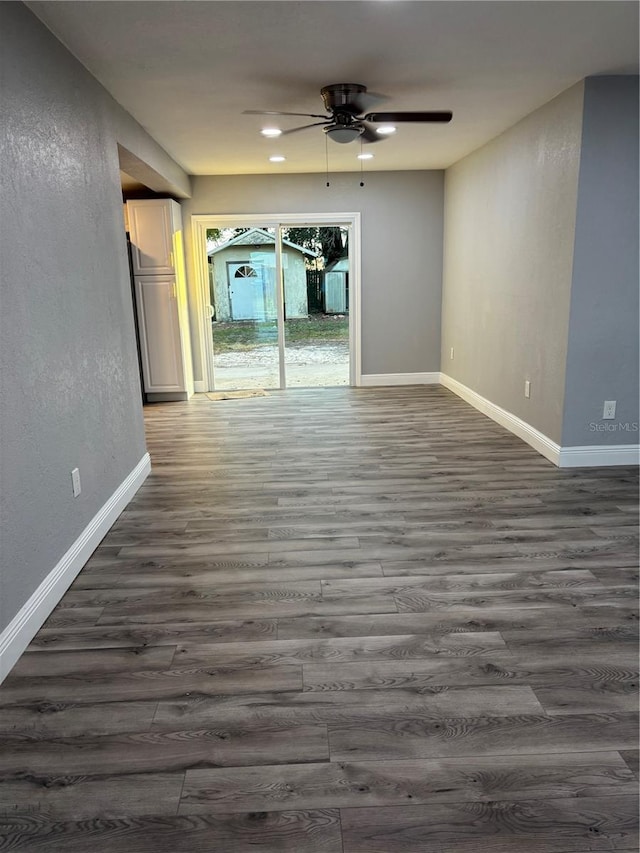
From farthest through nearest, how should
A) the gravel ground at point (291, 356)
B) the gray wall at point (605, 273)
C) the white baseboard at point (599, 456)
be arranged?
the gravel ground at point (291, 356)
the white baseboard at point (599, 456)
the gray wall at point (605, 273)

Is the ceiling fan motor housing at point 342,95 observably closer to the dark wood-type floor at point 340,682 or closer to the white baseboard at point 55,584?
the dark wood-type floor at point 340,682

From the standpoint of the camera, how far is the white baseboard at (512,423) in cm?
417

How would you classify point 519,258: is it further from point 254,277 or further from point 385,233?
point 254,277

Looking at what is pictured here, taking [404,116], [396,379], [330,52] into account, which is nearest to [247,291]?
[396,379]

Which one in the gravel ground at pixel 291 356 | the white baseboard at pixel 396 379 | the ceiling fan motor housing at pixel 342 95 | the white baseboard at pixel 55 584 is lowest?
the white baseboard at pixel 55 584

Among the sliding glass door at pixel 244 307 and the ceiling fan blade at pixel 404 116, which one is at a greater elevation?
the ceiling fan blade at pixel 404 116

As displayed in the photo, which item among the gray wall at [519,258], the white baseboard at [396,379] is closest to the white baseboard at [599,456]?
the gray wall at [519,258]

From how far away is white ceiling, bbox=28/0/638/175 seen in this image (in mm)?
2500

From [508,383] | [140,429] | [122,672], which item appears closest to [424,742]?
[122,672]

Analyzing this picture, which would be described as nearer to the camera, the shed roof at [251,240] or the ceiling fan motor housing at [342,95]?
the ceiling fan motor housing at [342,95]

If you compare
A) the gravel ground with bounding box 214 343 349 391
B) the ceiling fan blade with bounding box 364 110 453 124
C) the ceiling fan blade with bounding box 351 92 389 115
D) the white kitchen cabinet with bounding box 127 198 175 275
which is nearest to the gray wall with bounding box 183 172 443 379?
the gravel ground with bounding box 214 343 349 391

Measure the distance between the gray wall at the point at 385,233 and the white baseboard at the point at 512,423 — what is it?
2.90 feet

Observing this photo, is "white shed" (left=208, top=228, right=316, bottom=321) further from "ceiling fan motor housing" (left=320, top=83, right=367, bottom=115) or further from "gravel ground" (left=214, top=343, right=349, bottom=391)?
"ceiling fan motor housing" (left=320, top=83, right=367, bottom=115)

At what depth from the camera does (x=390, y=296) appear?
7.04 m
